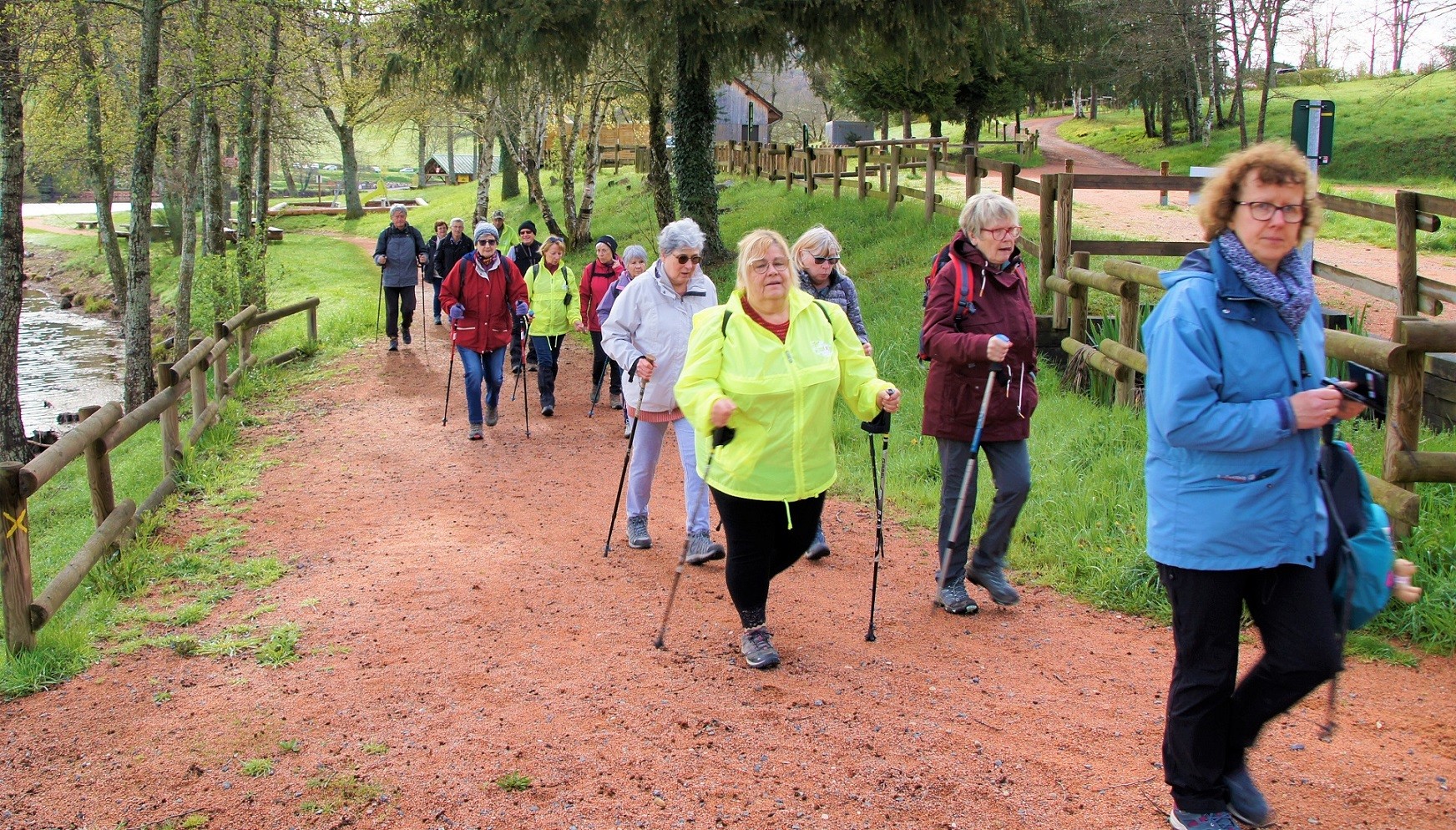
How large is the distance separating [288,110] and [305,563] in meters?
16.8

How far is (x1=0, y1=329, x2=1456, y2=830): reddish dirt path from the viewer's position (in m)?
4.00

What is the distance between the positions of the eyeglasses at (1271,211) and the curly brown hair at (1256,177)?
6 cm

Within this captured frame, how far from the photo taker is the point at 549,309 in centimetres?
1184

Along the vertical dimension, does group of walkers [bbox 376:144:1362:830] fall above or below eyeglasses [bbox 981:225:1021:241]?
below

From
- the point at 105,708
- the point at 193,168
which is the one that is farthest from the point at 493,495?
the point at 193,168

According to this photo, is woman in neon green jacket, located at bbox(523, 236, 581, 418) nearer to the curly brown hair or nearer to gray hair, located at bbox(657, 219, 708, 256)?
gray hair, located at bbox(657, 219, 708, 256)

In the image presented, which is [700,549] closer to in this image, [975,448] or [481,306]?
[975,448]

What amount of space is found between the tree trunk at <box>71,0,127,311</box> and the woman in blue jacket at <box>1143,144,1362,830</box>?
46.5 feet

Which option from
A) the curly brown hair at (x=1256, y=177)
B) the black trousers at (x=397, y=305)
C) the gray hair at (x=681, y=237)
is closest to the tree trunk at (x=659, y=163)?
the black trousers at (x=397, y=305)

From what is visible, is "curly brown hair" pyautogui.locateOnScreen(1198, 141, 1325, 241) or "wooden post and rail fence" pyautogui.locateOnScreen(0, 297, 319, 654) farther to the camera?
"wooden post and rail fence" pyautogui.locateOnScreen(0, 297, 319, 654)

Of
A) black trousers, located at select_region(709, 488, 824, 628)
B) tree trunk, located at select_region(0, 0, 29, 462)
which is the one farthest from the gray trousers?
tree trunk, located at select_region(0, 0, 29, 462)

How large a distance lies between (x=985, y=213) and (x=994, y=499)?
1360 millimetres

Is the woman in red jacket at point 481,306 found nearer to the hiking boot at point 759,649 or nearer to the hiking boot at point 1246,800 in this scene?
the hiking boot at point 759,649

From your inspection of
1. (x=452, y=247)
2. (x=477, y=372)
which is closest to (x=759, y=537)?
(x=477, y=372)
